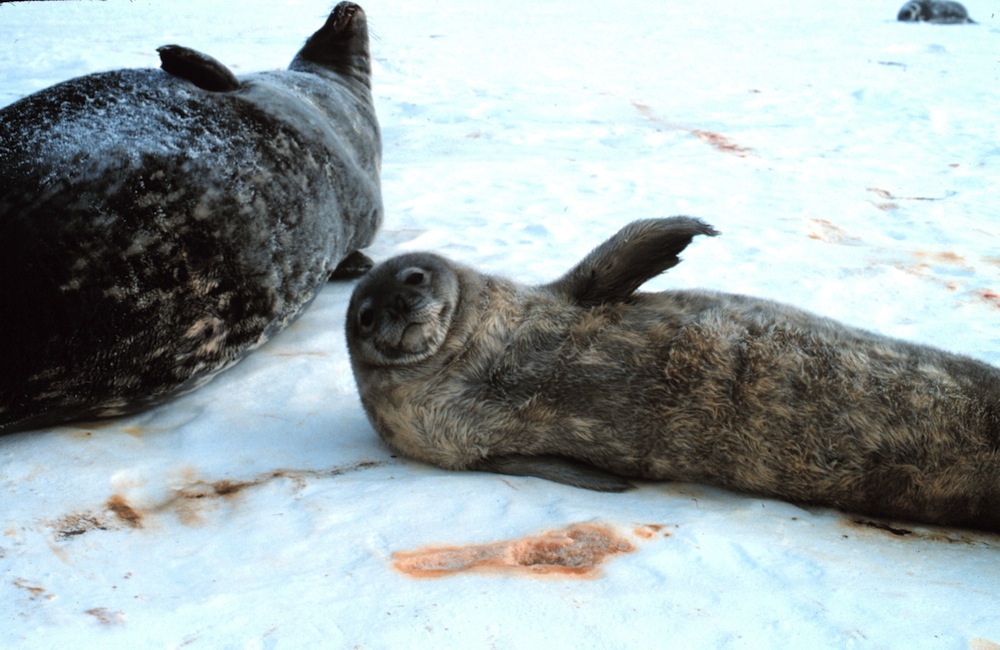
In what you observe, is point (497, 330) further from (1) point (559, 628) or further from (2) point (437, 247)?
(2) point (437, 247)

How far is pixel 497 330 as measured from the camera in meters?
2.99

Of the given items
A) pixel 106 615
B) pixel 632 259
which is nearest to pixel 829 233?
pixel 632 259

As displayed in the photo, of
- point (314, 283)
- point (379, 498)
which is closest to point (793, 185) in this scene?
point (314, 283)

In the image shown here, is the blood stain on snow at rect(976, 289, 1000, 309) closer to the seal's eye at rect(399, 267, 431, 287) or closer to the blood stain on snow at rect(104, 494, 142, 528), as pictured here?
the seal's eye at rect(399, 267, 431, 287)

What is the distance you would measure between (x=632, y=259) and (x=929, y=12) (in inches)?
494

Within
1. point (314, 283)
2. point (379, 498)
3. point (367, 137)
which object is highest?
point (367, 137)

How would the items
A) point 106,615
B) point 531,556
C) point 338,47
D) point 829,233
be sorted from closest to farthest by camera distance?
point 106,615, point 531,556, point 829,233, point 338,47

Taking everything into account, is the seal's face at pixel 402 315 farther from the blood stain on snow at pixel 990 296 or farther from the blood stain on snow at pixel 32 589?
the blood stain on snow at pixel 990 296

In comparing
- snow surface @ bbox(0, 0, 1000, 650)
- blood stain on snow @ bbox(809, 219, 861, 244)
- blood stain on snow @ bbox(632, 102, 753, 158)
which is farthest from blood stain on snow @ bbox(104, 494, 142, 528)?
blood stain on snow @ bbox(632, 102, 753, 158)

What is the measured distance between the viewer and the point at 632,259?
3.00m

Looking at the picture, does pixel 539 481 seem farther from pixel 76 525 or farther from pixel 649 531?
pixel 76 525

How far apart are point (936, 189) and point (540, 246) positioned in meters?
2.61

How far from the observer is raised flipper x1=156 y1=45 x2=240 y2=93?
3.68m

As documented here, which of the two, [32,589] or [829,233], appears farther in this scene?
[829,233]
